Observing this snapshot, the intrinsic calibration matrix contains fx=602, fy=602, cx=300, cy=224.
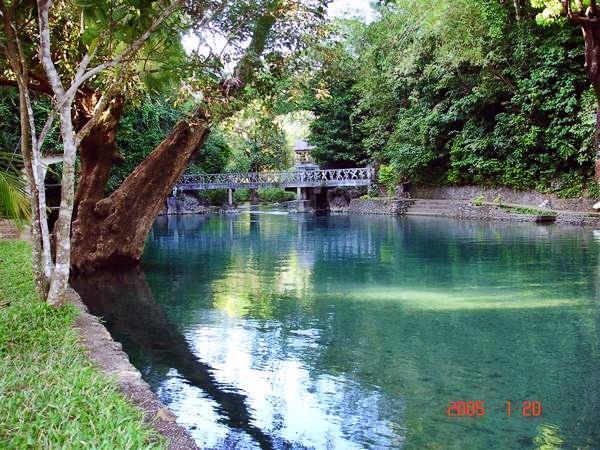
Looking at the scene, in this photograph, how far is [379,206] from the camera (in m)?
29.3

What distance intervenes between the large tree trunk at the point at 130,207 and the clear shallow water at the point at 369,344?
0.51 metres

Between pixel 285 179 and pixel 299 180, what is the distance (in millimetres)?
952

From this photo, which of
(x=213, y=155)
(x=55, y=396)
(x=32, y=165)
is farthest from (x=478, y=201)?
(x=55, y=396)

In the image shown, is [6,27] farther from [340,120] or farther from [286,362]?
[340,120]

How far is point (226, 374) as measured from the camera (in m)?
5.45

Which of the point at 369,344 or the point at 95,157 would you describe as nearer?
the point at 369,344

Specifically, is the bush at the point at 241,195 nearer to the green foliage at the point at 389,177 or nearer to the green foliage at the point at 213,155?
the green foliage at the point at 213,155

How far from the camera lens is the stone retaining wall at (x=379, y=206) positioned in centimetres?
2775

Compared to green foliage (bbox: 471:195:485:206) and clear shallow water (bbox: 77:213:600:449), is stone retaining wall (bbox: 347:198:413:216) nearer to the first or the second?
green foliage (bbox: 471:195:485:206)

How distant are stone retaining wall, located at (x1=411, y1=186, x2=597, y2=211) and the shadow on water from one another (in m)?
14.9

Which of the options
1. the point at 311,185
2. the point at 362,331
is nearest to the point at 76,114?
the point at 362,331

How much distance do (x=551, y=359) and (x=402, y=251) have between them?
8399 millimetres

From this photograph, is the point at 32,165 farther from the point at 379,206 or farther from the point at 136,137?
the point at 379,206
